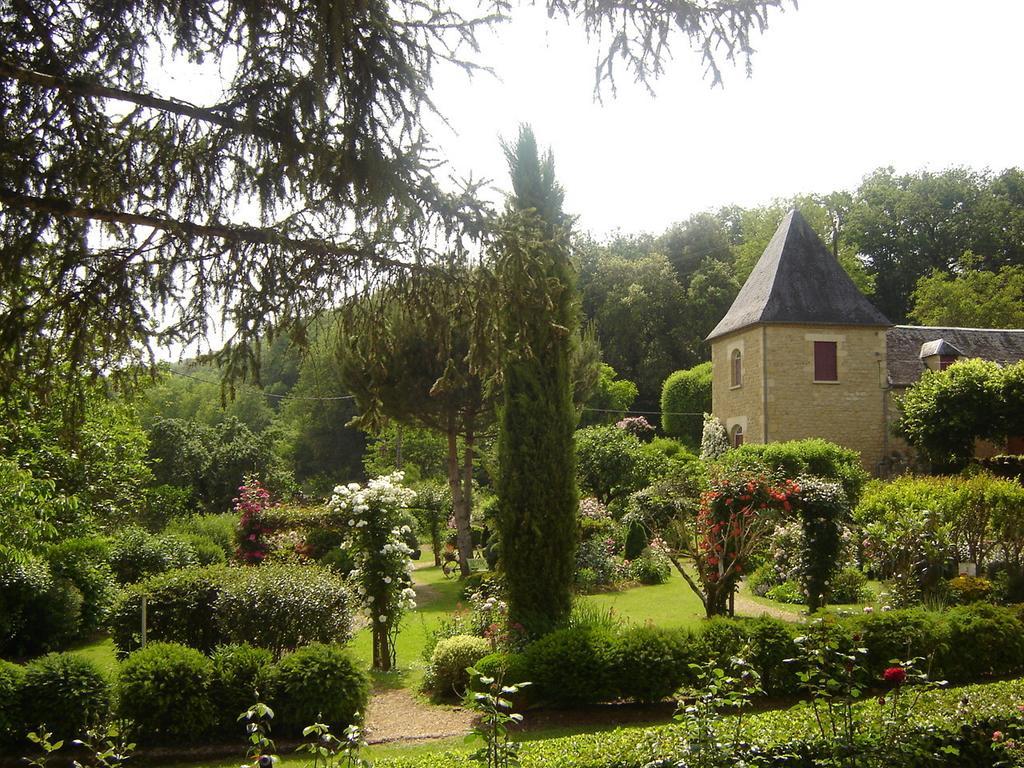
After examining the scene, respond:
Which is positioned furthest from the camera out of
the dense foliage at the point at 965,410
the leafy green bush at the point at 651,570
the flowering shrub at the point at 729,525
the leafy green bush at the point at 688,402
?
the leafy green bush at the point at 688,402

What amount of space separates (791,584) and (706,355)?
24.9 metres

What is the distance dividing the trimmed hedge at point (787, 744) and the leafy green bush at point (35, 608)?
751cm

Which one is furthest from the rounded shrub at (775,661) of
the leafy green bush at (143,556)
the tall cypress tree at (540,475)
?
the leafy green bush at (143,556)

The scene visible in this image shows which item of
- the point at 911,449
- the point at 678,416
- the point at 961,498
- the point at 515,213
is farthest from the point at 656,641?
the point at 678,416

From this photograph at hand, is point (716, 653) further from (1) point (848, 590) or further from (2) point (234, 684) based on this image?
(1) point (848, 590)

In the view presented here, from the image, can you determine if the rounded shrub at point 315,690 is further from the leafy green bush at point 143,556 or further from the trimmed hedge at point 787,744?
the leafy green bush at point 143,556

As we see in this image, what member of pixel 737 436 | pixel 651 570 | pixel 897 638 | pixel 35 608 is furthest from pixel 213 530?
pixel 737 436

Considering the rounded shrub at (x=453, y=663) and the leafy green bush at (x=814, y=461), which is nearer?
the rounded shrub at (x=453, y=663)

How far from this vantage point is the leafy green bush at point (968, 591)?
998 cm

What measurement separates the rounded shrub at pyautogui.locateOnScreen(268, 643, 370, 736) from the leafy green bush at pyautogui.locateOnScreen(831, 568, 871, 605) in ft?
24.8

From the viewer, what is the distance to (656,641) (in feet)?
23.5

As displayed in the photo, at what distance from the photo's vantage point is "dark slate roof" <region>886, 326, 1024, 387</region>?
2466 centimetres

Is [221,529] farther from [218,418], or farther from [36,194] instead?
[218,418]

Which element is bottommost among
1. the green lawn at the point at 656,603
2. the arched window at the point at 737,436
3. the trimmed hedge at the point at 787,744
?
the green lawn at the point at 656,603
